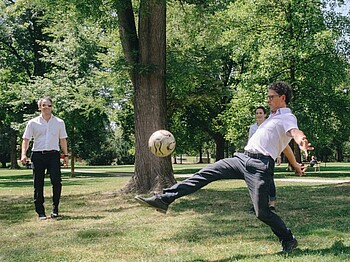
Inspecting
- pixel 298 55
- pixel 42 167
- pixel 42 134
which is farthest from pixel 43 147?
pixel 298 55

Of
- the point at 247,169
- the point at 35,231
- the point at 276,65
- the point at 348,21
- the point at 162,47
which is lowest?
the point at 35,231

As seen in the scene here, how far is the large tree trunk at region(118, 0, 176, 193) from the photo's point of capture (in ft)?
38.9

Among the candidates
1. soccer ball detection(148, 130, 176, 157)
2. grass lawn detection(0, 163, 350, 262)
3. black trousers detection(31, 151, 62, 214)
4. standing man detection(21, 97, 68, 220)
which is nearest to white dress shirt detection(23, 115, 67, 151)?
standing man detection(21, 97, 68, 220)

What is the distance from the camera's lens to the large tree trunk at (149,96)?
11.9 m

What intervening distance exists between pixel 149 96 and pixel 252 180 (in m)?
7.08

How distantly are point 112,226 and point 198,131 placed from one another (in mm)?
31075

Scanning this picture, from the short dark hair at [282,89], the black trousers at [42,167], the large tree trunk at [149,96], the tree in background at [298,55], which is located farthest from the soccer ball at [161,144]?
the tree in background at [298,55]

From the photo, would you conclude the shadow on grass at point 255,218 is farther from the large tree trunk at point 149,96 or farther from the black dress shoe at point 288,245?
the large tree trunk at point 149,96

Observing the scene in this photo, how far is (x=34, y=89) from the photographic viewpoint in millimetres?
26500

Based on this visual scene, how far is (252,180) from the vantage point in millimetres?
5121

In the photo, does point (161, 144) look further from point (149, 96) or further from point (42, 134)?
point (149, 96)

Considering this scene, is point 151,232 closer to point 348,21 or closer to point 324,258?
point 324,258

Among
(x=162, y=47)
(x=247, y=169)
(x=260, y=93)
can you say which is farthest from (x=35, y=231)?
(x=260, y=93)

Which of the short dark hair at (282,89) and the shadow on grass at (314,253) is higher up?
the short dark hair at (282,89)
